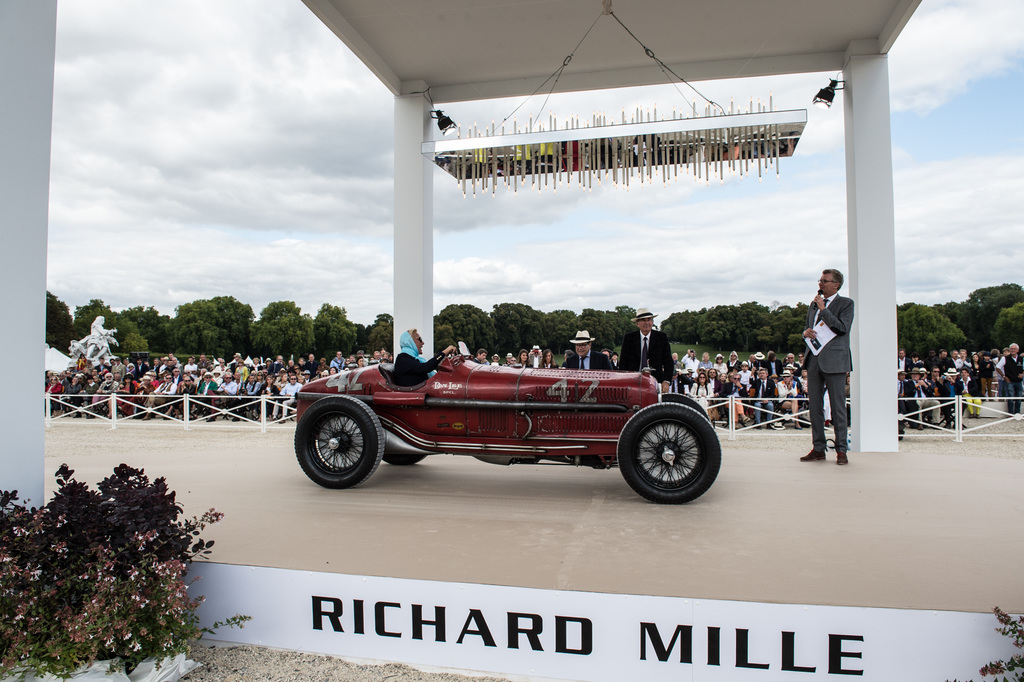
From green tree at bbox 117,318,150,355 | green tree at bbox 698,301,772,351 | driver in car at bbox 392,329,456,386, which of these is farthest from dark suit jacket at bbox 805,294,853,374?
green tree at bbox 117,318,150,355

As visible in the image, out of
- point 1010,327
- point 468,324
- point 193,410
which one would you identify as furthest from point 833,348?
point 1010,327

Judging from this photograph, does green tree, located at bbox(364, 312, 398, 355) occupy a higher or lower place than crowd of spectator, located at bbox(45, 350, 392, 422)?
higher

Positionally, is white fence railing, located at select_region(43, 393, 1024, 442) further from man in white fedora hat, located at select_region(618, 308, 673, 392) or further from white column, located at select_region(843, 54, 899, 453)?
man in white fedora hat, located at select_region(618, 308, 673, 392)

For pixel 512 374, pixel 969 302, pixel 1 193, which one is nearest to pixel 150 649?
pixel 1 193

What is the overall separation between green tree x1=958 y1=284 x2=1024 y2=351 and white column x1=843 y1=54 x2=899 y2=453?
57.1m

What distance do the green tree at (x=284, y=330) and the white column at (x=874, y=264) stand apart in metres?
62.1

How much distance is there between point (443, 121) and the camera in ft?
28.9

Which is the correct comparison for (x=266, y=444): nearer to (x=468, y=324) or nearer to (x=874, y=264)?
(x=874, y=264)

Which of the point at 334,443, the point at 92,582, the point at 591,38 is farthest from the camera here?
the point at 591,38

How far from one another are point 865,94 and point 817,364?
12.8 ft

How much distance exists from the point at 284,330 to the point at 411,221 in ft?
197

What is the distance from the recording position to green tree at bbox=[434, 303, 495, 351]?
40000mm

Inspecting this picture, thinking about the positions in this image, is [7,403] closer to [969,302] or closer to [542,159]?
[542,159]

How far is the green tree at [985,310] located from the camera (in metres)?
54.0
